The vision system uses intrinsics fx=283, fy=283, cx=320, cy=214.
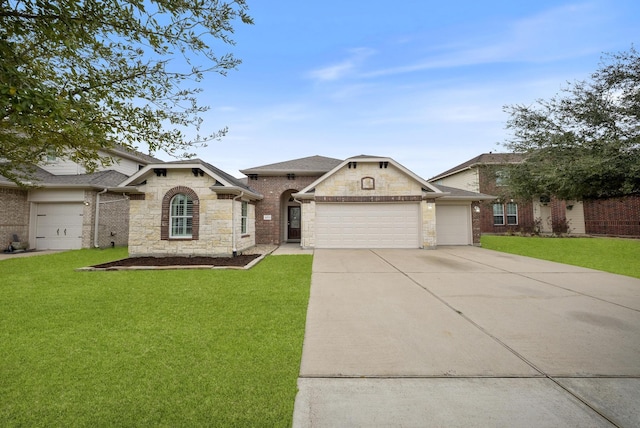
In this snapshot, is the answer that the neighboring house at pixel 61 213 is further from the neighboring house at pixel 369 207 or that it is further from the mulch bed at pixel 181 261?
the neighboring house at pixel 369 207

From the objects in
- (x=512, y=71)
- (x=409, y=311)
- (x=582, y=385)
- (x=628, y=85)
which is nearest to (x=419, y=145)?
(x=512, y=71)

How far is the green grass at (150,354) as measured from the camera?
2.36 meters

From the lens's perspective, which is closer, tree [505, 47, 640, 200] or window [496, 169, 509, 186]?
tree [505, 47, 640, 200]

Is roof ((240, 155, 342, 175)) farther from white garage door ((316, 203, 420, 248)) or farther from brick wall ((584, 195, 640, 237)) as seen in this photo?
brick wall ((584, 195, 640, 237))

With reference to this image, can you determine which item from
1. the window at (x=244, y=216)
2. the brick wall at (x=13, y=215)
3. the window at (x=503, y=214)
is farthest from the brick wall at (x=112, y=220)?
the window at (x=503, y=214)

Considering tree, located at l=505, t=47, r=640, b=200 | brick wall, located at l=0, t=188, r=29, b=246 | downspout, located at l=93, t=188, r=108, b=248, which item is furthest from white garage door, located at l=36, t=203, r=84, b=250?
tree, located at l=505, t=47, r=640, b=200

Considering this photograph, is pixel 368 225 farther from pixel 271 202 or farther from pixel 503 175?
pixel 503 175

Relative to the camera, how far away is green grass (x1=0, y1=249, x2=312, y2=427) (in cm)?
236

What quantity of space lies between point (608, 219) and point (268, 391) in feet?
98.5

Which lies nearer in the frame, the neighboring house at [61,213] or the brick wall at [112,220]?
the neighboring house at [61,213]

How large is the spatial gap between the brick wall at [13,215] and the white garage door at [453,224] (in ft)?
74.8

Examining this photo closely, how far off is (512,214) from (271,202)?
2106 centimetres

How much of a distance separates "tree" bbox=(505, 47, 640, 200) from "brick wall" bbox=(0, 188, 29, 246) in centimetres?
2519

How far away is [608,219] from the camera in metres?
22.0
